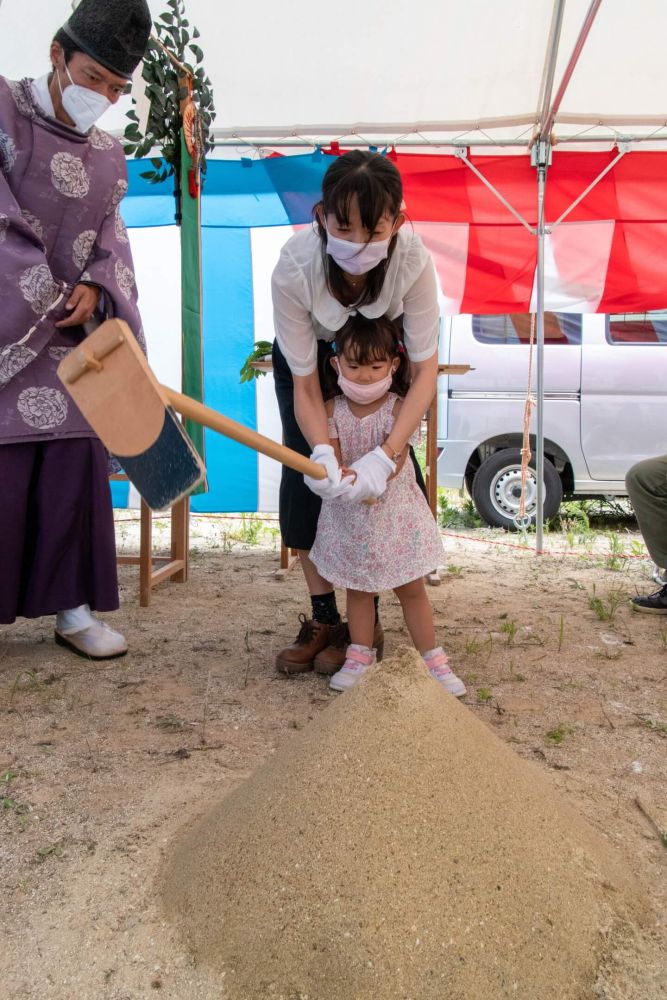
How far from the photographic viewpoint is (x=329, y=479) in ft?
5.90

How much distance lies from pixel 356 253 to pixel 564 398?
10.8 ft

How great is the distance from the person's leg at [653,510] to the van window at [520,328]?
75.2 inches

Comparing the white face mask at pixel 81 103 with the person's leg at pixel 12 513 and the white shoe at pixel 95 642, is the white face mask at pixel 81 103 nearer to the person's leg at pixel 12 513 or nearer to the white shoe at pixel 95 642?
the person's leg at pixel 12 513

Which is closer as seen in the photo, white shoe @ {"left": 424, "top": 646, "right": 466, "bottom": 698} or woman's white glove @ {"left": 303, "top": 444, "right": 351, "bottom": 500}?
woman's white glove @ {"left": 303, "top": 444, "right": 351, "bottom": 500}

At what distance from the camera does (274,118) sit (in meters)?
4.01

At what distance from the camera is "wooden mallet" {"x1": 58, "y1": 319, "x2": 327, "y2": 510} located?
1.29m

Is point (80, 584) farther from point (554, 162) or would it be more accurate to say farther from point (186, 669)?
point (554, 162)

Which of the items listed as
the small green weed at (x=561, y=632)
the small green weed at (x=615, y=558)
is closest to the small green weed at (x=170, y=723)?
the small green weed at (x=561, y=632)

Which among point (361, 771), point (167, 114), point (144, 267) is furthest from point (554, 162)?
point (361, 771)

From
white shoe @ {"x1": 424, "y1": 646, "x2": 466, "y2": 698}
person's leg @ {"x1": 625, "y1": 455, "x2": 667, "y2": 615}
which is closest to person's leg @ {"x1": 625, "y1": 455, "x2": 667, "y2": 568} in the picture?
person's leg @ {"x1": 625, "y1": 455, "x2": 667, "y2": 615}

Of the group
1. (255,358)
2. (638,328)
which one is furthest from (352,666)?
(638,328)

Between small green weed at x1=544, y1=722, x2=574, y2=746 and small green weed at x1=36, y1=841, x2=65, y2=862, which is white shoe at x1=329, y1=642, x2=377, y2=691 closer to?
small green weed at x1=544, y1=722, x2=574, y2=746

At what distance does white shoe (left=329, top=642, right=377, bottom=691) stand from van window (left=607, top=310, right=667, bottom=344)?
3.36 metres

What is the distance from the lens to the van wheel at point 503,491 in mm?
4996
